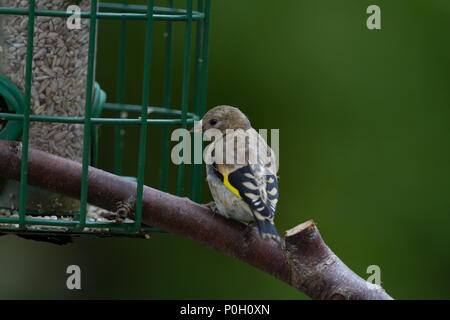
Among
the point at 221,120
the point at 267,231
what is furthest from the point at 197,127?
the point at 267,231

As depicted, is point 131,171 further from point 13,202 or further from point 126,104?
point 13,202

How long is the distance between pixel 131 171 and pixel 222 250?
3216mm

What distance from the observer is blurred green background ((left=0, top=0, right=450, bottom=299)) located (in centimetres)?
784

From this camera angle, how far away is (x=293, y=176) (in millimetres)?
8141

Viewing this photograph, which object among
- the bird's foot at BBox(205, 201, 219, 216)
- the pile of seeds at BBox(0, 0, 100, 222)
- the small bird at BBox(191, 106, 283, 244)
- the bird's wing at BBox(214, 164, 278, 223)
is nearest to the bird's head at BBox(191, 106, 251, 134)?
the small bird at BBox(191, 106, 283, 244)

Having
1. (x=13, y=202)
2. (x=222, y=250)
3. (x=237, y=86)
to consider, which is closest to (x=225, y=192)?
(x=222, y=250)

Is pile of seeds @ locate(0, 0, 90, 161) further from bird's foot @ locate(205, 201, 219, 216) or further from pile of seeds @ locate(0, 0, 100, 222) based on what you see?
bird's foot @ locate(205, 201, 219, 216)

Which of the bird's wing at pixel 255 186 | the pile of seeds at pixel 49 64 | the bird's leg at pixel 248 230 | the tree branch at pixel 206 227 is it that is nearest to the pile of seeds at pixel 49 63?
the pile of seeds at pixel 49 64

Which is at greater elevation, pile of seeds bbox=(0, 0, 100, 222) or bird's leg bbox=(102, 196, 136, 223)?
pile of seeds bbox=(0, 0, 100, 222)

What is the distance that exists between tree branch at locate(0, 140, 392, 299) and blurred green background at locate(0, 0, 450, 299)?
2683mm

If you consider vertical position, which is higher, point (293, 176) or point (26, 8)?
point (26, 8)

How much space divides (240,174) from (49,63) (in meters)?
1.44

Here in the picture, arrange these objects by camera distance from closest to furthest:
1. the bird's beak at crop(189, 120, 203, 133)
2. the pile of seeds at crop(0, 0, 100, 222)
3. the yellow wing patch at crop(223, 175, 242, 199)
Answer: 1. the yellow wing patch at crop(223, 175, 242, 199)
2. the pile of seeds at crop(0, 0, 100, 222)
3. the bird's beak at crop(189, 120, 203, 133)

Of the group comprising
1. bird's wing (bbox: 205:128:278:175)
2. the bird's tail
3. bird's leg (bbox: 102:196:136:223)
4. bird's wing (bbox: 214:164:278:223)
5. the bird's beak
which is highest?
the bird's beak
